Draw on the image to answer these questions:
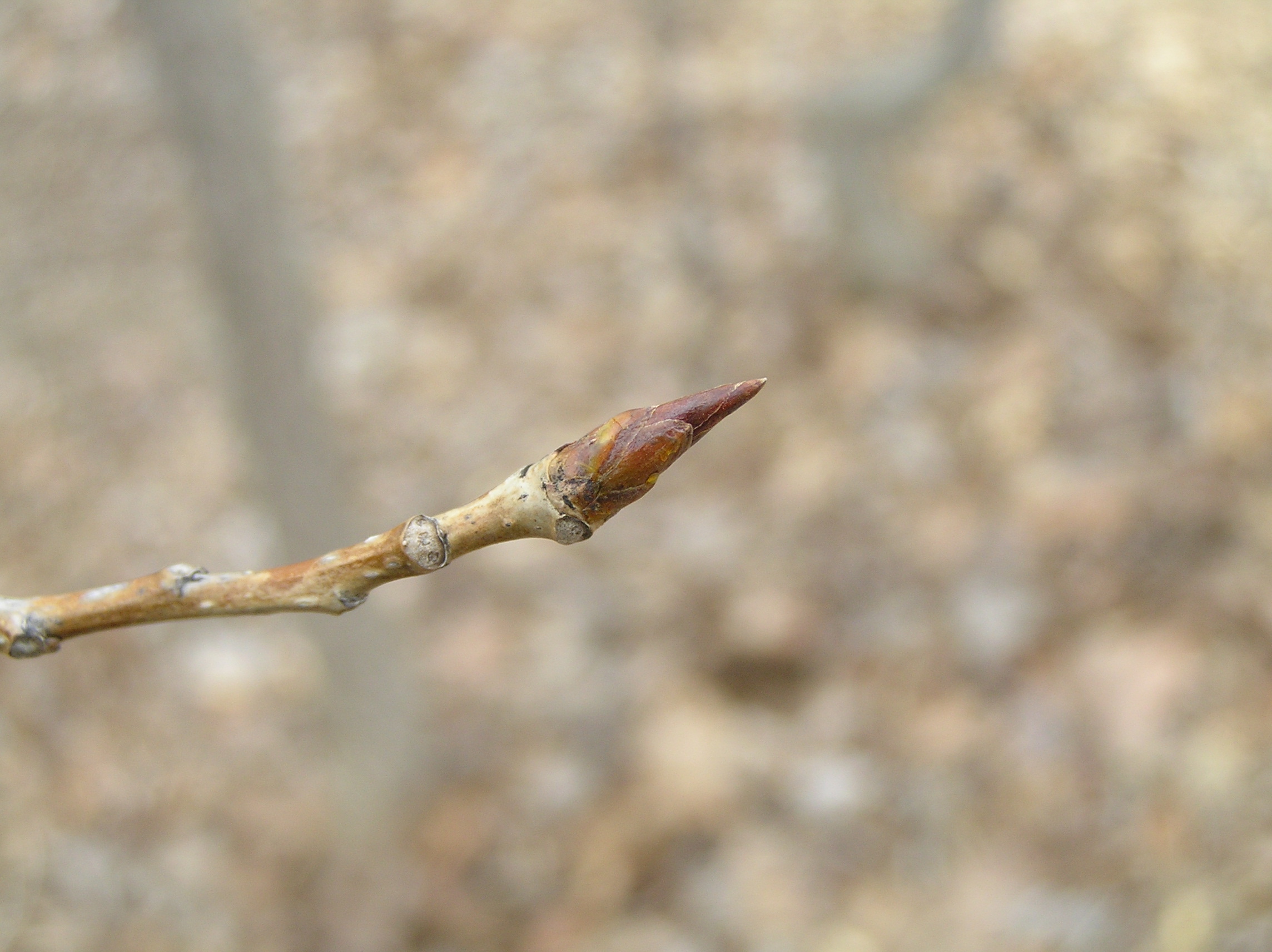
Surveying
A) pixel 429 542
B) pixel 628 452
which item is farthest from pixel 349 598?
pixel 628 452

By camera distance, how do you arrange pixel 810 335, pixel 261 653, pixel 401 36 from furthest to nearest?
pixel 401 36
pixel 810 335
pixel 261 653

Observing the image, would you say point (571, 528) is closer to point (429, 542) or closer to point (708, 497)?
point (429, 542)

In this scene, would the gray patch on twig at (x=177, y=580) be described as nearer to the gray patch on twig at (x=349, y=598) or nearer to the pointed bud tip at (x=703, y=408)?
the gray patch on twig at (x=349, y=598)

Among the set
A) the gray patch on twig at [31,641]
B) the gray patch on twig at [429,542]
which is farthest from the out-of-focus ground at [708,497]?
the gray patch on twig at [429,542]

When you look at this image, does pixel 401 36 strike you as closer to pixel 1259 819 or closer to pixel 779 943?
pixel 779 943

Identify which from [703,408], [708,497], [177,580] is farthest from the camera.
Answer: [708,497]

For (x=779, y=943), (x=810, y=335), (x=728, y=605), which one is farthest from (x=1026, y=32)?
(x=779, y=943)
